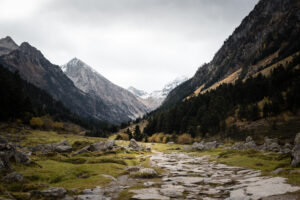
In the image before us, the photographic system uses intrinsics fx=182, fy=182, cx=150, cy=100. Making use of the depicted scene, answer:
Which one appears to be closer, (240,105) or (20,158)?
Answer: (20,158)

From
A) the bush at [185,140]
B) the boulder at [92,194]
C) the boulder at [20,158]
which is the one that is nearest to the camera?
the boulder at [92,194]

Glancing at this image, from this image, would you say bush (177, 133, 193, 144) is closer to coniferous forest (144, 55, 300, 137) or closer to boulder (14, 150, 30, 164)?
coniferous forest (144, 55, 300, 137)

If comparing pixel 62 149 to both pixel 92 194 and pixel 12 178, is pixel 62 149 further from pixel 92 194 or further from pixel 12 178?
pixel 92 194

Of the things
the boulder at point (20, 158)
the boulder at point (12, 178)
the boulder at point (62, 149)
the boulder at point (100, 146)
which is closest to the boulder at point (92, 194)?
the boulder at point (12, 178)

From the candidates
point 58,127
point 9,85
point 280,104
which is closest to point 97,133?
point 58,127

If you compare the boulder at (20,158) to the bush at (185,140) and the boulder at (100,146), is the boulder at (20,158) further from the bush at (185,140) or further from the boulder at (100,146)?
the bush at (185,140)

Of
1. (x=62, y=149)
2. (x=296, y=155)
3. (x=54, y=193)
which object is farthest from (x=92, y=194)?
(x=62, y=149)

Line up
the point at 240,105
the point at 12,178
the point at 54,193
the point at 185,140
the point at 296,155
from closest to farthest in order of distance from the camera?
the point at 54,193, the point at 12,178, the point at 296,155, the point at 185,140, the point at 240,105

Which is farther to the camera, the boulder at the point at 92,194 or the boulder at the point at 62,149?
the boulder at the point at 62,149

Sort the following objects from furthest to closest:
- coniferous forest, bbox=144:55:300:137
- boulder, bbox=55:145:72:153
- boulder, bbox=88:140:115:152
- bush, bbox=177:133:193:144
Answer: bush, bbox=177:133:193:144, coniferous forest, bbox=144:55:300:137, boulder, bbox=88:140:115:152, boulder, bbox=55:145:72:153

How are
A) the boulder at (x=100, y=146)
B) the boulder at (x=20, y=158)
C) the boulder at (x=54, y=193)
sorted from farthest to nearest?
the boulder at (x=100, y=146) → the boulder at (x=20, y=158) → the boulder at (x=54, y=193)

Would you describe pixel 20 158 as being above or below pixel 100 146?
above

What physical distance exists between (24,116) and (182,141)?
93.5m

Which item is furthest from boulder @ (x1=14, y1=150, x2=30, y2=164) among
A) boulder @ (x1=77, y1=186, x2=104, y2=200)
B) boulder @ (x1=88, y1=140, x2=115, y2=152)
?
boulder @ (x1=88, y1=140, x2=115, y2=152)
